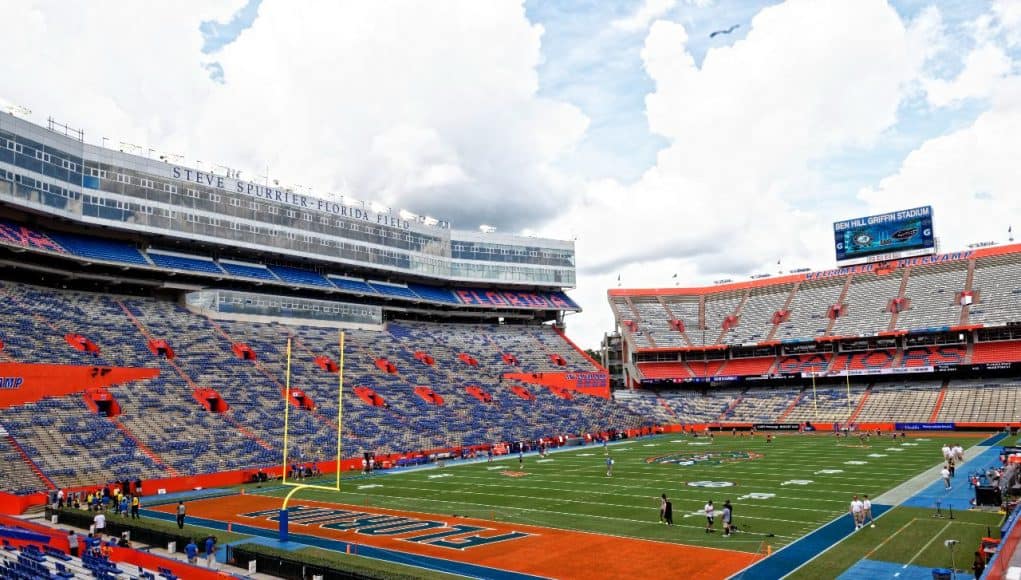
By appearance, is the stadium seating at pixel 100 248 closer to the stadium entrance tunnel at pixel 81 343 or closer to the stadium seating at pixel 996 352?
the stadium entrance tunnel at pixel 81 343

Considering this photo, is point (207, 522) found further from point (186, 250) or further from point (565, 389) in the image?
point (565, 389)

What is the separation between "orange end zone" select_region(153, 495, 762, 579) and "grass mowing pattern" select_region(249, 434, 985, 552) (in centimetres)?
120

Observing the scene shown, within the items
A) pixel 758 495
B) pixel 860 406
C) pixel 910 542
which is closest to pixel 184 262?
pixel 758 495

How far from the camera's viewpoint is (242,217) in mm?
59750

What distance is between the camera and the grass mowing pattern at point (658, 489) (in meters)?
25.3

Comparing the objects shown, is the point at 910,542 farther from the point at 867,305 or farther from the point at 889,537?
the point at 867,305

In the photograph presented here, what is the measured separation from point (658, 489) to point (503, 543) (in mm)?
12176

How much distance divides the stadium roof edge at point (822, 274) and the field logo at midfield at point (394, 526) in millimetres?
63137

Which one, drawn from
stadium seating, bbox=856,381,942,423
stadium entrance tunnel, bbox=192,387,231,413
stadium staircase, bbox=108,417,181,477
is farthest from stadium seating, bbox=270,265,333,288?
stadium seating, bbox=856,381,942,423

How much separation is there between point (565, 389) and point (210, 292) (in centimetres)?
3283

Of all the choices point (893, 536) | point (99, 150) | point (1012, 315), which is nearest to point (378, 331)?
point (99, 150)

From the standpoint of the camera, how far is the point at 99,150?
51.3 m

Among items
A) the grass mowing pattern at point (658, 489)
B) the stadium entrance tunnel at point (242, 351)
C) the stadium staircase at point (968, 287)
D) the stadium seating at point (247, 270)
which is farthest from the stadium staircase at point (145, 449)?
the stadium staircase at point (968, 287)

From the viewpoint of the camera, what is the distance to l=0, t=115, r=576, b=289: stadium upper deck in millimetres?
46906
